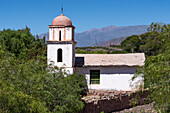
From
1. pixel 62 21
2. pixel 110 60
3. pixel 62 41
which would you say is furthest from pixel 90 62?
pixel 62 21

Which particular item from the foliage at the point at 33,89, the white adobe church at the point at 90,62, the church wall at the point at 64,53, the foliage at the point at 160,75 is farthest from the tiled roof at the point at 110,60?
the foliage at the point at 160,75

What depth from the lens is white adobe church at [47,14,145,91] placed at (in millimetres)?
23125

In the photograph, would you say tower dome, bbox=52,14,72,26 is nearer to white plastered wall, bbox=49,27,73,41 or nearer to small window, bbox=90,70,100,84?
white plastered wall, bbox=49,27,73,41

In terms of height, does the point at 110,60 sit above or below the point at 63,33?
below

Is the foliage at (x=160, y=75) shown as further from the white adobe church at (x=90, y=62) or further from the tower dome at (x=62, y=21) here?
the tower dome at (x=62, y=21)

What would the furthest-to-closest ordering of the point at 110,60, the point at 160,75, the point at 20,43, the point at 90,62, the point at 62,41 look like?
the point at 20,43 < the point at 110,60 < the point at 90,62 < the point at 62,41 < the point at 160,75

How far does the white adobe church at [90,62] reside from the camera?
23.1 meters

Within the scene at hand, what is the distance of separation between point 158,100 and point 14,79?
5.97 meters

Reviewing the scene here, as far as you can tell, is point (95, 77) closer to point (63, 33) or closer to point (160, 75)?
point (63, 33)

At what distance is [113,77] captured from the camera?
24109 millimetres

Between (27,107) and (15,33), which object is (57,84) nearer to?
(27,107)

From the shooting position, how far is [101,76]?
24203mm

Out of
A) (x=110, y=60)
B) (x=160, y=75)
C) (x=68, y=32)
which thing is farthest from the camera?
(x=110, y=60)

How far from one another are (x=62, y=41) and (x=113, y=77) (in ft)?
19.6
